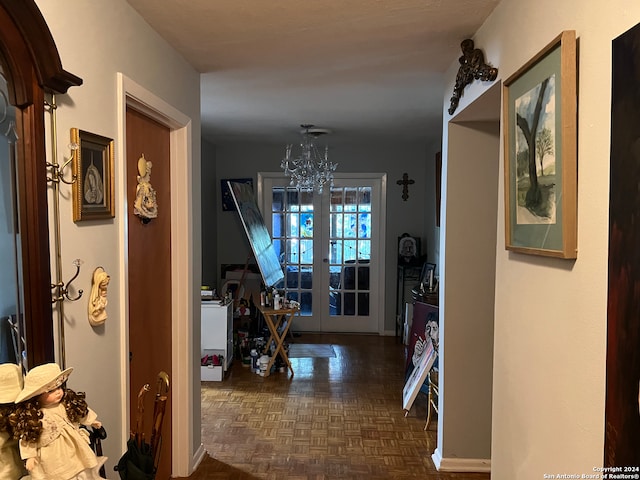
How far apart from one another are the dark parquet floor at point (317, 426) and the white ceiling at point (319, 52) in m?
2.25

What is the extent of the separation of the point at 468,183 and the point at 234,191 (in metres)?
2.91

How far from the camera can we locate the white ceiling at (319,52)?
1923mm

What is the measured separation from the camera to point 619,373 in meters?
0.99

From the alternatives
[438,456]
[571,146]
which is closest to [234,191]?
[438,456]

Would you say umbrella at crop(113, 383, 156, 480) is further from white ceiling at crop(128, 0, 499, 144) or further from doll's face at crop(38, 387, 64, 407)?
white ceiling at crop(128, 0, 499, 144)

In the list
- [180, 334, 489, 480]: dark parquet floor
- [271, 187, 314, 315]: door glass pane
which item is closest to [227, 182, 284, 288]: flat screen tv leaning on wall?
[271, 187, 314, 315]: door glass pane

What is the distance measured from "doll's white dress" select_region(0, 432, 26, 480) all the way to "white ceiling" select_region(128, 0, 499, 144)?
1.59 m

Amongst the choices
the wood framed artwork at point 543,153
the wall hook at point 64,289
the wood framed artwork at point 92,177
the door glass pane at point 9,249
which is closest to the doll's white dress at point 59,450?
the door glass pane at point 9,249

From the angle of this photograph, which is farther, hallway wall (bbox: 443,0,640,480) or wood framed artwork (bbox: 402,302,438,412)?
wood framed artwork (bbox: 402,302,438,412)

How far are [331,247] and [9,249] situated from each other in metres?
4.94

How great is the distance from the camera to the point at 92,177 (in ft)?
5.31

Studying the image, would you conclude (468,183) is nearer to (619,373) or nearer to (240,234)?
(619,373)

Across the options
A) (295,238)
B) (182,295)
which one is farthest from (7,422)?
(295,238)

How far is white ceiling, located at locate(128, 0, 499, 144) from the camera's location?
6.31 ft
